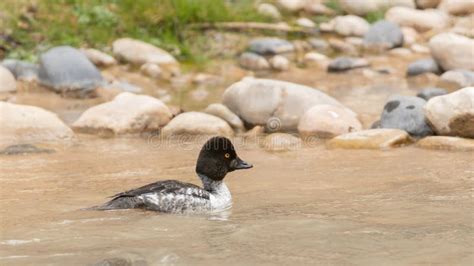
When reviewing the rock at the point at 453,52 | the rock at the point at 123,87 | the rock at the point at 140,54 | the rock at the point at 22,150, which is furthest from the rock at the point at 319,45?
the rock at the point at 22,150

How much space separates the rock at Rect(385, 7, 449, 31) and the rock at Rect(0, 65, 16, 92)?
8.82 m

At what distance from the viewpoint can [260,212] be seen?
7.39 m

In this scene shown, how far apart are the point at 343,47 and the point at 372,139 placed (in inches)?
300

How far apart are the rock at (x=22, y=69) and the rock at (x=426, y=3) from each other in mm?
9751

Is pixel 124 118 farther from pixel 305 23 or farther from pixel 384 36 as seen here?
pixel 305 23

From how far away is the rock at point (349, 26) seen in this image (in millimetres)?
18781

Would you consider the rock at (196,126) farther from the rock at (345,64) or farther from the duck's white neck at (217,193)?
the rock at (345,64)

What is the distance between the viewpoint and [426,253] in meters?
5.96

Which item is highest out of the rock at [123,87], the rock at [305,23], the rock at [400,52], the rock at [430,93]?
the rock at [305,23]

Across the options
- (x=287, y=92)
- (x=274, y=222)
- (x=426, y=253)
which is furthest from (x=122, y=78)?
(x=426, y=253)

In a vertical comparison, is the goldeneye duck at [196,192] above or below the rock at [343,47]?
below

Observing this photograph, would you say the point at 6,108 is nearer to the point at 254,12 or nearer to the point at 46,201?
the point at 46,201

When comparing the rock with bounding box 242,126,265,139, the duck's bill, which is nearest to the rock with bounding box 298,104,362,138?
the rock with bounding box 242,126,265,139

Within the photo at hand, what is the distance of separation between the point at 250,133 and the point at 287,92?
989mm
